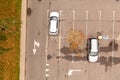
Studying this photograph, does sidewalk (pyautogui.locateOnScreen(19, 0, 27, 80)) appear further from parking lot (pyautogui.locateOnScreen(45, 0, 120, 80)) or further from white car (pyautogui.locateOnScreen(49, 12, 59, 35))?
white car (pyautogui.locateOnScreen(49, 12, 59, 35))

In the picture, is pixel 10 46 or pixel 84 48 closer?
pixel 10 46

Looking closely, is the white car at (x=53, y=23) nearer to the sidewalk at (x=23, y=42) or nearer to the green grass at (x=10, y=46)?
the sidewalk at (x=23, y=42)

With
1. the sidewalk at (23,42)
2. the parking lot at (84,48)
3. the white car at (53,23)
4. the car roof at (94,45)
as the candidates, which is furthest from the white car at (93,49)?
the sidewalk at (23,42)

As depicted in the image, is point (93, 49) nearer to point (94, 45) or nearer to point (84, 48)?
point (94, 45)

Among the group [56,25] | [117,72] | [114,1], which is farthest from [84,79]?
[114,1]

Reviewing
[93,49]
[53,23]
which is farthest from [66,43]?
[93,49]

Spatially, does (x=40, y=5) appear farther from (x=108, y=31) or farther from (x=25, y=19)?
(x=108, y=31)

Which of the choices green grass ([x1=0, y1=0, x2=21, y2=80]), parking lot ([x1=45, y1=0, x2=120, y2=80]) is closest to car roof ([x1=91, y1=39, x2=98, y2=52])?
parking lot ([x1=45, y1=0, x2=120, y2=80])

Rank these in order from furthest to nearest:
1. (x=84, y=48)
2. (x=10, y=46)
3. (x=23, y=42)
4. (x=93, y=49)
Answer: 1. (x=84, y=48)
2. (x=23, y=42)
3. (x=93, y=49)
4. (x=10, y=46)
